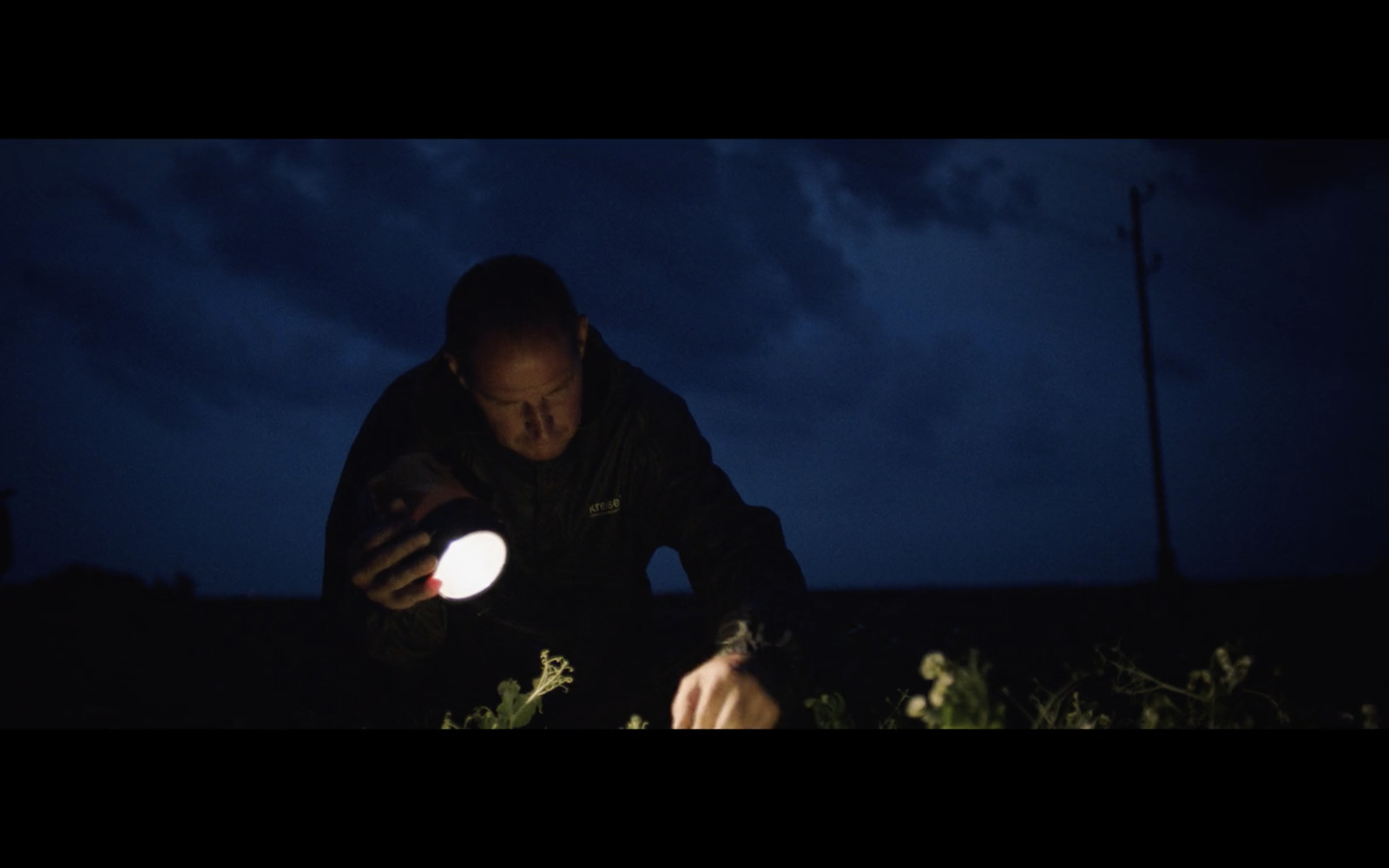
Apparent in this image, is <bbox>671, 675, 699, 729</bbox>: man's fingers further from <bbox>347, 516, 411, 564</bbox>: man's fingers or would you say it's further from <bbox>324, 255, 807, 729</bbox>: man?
<bbox>347, 516, 411, 564</bbox>: man's fingers

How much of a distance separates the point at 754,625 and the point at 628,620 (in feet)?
6.80

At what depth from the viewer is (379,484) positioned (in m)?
3.21

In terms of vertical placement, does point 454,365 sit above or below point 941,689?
above

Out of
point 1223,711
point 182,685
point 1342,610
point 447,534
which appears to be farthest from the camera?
point 1342,610

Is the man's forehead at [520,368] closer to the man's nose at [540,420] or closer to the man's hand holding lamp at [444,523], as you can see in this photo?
the man's nose at [540,420]

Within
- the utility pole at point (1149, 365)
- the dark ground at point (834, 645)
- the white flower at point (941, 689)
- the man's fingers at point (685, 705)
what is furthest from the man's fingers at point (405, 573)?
the utility pole at point (1149, 365)

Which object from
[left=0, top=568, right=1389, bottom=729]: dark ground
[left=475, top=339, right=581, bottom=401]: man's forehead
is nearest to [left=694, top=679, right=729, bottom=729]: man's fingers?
[left=0, top=568, right=1389, bottom=729]: dark ground

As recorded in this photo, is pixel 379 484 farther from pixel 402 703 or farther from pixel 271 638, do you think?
pixel 271 638

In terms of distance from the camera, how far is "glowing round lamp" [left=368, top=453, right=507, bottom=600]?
9.55 feet

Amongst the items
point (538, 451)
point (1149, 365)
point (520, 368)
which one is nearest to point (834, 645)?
point (538, 451)

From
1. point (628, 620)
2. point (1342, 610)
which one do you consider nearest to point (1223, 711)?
point (628, 620)

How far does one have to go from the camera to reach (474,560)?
291 centimetres

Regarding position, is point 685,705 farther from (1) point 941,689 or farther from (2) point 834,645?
(2) point 834,645

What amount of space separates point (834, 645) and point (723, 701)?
250 cm
